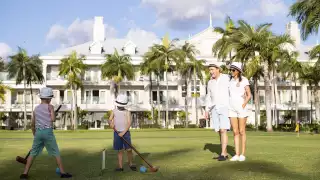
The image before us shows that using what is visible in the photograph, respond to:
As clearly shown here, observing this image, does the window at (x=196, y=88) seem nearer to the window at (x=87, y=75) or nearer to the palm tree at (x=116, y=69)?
the palm tree at (x=116, y=69)

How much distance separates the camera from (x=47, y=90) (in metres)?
8.53

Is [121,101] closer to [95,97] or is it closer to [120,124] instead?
[120,124]

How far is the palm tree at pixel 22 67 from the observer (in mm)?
67812

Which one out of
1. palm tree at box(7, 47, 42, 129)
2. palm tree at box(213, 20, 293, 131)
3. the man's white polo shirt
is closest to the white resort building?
palm tree at box(7, 47, 42, 129)

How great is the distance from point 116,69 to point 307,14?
38616mm

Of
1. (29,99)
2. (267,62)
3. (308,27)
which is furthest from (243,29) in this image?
(29,99)

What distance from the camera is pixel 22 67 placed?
2704 inches

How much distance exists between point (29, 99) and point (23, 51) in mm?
8155

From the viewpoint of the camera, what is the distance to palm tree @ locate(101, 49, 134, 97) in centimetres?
6831

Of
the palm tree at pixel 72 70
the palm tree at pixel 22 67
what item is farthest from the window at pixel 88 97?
the palm tree at pixel 22 67

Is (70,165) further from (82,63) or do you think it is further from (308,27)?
(82,63)

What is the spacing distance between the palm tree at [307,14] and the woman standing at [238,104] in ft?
78.9

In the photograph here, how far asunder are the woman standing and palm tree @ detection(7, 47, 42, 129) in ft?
197

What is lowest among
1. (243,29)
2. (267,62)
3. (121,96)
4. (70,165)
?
(70,165)
